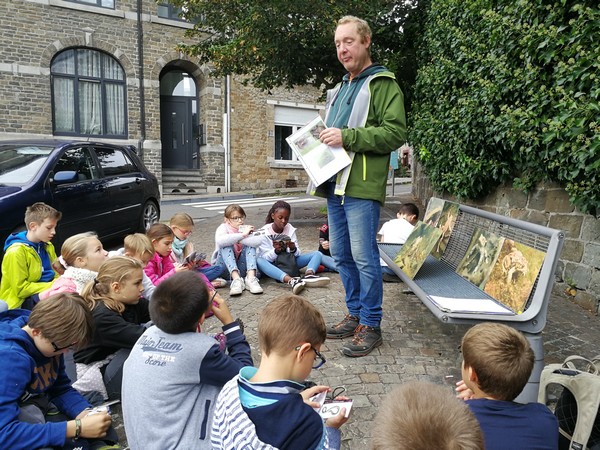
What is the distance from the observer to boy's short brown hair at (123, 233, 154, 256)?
3.97 metres

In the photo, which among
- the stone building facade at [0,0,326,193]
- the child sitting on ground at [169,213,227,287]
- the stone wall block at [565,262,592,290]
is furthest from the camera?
the stone building facade at [0,0,326,193]

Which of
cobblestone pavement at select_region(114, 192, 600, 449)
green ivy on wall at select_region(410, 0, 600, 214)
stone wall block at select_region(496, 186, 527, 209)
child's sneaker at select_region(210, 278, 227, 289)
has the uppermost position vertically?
green ivy on wall at select_region(410, 0, 600, 214)

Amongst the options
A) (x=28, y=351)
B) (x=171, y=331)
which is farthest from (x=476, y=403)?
(x=28, y=351)

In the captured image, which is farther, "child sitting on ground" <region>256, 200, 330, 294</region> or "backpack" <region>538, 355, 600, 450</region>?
"child sitting on ground" <region>256, 200, 330, 294</region>

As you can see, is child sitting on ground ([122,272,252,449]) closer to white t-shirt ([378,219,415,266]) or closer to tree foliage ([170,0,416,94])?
white t-shirt ([378,219,415,266])

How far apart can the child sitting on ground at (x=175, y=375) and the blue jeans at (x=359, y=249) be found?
1.44 metres

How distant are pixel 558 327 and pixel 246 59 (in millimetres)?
7667

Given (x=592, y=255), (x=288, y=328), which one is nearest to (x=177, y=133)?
(x=592, y=255)

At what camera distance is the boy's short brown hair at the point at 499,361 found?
1.77 m

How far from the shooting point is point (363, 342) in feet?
11.0

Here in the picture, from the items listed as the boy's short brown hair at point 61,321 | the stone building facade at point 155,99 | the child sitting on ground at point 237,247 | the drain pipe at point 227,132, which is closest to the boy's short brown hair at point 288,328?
the boy's short brown hair at point 61,321

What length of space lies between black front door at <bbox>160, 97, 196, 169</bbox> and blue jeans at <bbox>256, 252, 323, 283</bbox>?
49.5ft

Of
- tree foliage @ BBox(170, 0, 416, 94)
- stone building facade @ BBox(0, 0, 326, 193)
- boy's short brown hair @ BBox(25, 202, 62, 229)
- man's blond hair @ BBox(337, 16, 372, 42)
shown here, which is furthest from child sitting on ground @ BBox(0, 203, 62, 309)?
stone building facade @ BBox(0, 0, 326, 193)

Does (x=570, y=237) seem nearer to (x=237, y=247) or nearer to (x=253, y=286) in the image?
(x=253, y=286)
